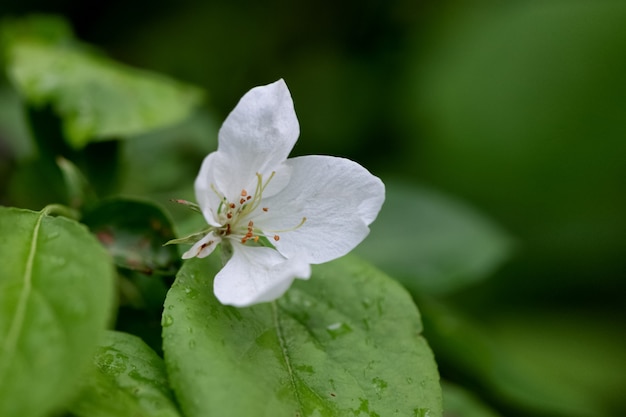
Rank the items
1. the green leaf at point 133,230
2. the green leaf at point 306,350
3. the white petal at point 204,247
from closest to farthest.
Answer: the green leaf at point 306,350, the white petal at point 204,247, the green leaf at point 133,230

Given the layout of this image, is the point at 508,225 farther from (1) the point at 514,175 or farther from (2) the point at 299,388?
(2) the point at 299,388

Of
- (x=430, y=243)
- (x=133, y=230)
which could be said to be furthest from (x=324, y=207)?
(x=430, y=243)

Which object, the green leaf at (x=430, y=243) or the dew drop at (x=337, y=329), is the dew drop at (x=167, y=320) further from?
the green leaf at (x=430, y=243)

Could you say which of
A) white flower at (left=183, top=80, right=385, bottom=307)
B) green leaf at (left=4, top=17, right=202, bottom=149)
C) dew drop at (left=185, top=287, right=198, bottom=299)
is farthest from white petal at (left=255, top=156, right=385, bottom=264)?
green leaf at (left=4, top=17, right=202, bottom=149)

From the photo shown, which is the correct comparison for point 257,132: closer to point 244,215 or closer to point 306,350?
point 244,215

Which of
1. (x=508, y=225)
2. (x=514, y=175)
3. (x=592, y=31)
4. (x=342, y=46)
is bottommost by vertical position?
(x=508, y=225)

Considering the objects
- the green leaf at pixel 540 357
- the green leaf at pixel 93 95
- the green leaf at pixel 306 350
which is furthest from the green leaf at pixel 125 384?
the green leaf at pixel 540 357

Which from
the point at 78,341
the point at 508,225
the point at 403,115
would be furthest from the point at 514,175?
the point at 78,341

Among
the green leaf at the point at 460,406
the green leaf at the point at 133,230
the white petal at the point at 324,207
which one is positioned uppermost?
the white petal at the point at 324,207
